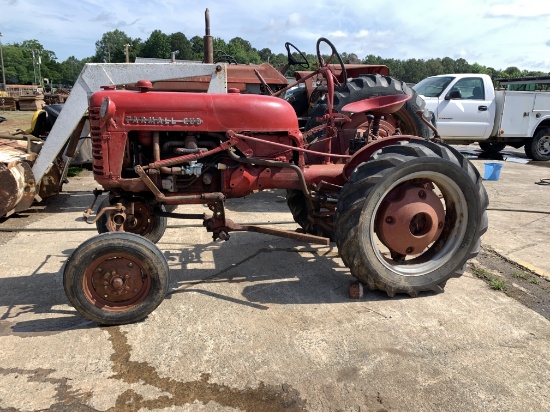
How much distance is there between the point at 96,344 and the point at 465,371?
7.57 feet

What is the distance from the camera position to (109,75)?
466 centimetres

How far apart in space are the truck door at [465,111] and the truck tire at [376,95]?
461 cm

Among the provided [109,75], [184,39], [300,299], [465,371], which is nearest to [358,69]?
[109,75]

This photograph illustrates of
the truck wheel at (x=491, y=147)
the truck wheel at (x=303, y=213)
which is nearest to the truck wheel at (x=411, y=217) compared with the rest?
the truck wheel at (x=303, y=213)

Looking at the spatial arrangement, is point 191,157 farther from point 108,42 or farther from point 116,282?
point 108,42

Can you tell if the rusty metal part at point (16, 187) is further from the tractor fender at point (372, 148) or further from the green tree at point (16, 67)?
the green tree at point (16, 67)

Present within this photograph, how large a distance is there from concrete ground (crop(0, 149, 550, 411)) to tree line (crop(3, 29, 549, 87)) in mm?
57239

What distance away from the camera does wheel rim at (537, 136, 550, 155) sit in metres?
11.9

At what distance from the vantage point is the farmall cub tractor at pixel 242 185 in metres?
3.06

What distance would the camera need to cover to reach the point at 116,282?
118 inches

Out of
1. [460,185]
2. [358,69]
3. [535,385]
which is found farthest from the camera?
[358,69]

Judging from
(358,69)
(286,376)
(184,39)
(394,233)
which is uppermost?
(184,39)

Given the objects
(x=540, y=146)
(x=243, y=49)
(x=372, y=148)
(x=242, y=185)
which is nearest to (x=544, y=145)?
(x=540, y=146)

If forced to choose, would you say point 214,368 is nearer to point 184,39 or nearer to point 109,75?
point 109,75
